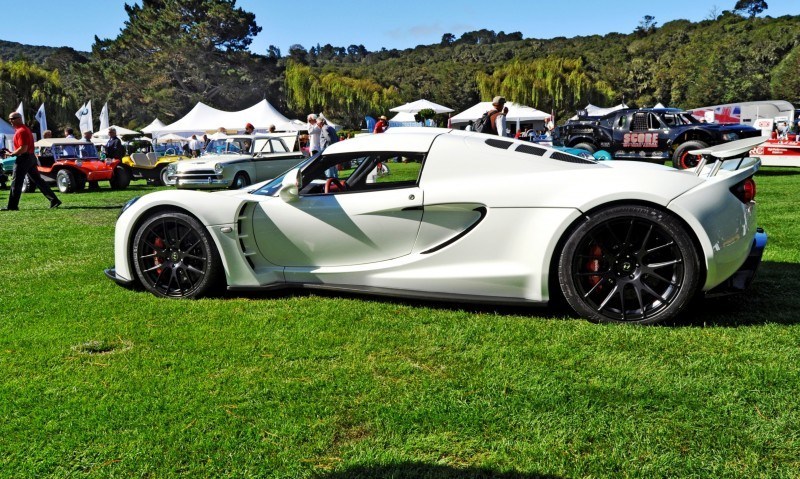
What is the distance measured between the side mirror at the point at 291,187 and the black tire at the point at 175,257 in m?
0.63

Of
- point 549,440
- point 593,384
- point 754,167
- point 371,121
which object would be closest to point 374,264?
point 593,384

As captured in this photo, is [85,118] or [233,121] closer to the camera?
[85,118]

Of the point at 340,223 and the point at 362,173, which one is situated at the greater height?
the point at 362,173

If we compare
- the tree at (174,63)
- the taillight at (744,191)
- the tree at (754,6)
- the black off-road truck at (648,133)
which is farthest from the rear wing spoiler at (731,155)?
the tree at (754,6)

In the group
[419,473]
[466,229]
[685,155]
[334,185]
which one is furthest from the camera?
[685,155]

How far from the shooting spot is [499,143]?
13.3 feet

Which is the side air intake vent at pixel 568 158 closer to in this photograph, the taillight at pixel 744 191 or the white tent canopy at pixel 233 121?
the taillight at pixel 744 191

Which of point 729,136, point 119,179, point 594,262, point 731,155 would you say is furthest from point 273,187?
point 729,136

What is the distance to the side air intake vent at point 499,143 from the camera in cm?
401

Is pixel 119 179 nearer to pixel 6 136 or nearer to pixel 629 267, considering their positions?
pixel 629 267

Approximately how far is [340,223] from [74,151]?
14.6m

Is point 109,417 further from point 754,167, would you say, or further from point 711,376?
point 754,167

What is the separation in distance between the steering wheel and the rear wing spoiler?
222 centimetres

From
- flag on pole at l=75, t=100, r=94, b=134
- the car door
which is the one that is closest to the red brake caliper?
the car door
